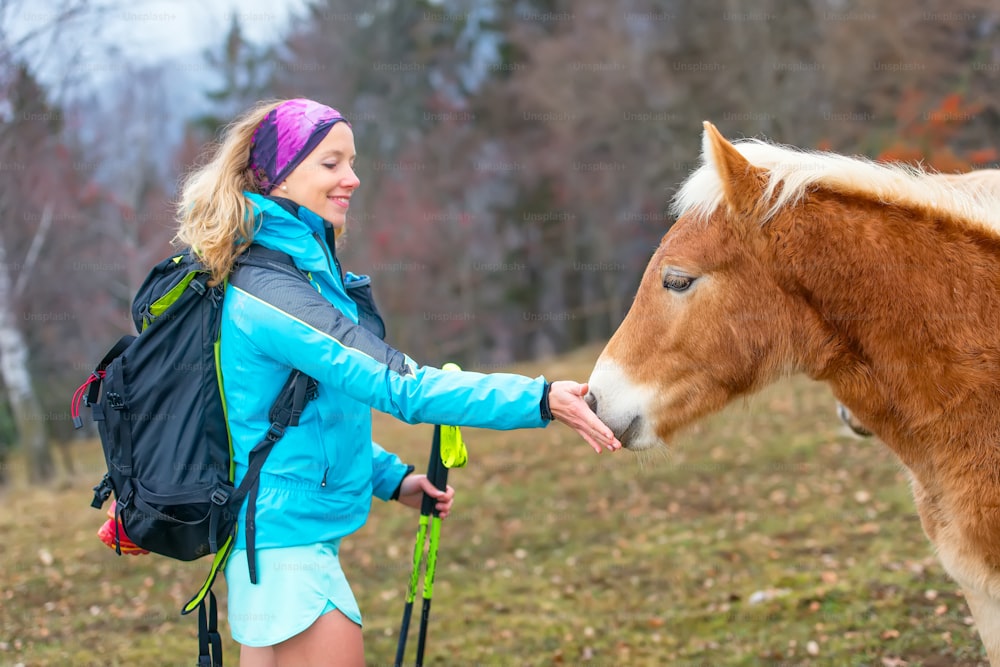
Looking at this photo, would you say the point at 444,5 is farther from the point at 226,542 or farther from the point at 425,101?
the point at 226,542

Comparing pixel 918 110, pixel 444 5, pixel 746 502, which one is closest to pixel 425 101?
pixel 444 5

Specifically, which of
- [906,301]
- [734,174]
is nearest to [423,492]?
[734,174]

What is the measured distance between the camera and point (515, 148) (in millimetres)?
30906

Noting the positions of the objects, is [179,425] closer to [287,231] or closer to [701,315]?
[287,231]

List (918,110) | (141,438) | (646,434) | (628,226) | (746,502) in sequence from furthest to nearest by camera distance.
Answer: (628,226)
(918,110)
(746,502)
(646,434)
(141,438)

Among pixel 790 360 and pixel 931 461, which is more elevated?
pixel 790 360

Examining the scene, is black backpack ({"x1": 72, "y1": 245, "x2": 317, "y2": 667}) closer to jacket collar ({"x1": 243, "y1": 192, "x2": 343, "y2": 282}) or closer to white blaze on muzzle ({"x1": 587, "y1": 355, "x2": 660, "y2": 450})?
jacket collar ({"x1": 243, "y1": 192, "x2": 343, "y2": 282})

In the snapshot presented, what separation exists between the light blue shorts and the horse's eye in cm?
148

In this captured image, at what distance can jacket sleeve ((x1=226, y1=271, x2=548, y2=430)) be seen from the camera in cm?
247

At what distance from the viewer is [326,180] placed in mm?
2818

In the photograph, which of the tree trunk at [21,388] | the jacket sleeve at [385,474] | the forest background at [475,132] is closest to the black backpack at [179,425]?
the jacket sleeve at [385,474]

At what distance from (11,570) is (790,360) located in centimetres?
761

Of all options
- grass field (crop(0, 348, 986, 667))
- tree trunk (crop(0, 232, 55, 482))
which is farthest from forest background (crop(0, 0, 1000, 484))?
grass field (crop(0, 348, 986, 667))

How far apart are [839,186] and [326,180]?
5.78 ft
